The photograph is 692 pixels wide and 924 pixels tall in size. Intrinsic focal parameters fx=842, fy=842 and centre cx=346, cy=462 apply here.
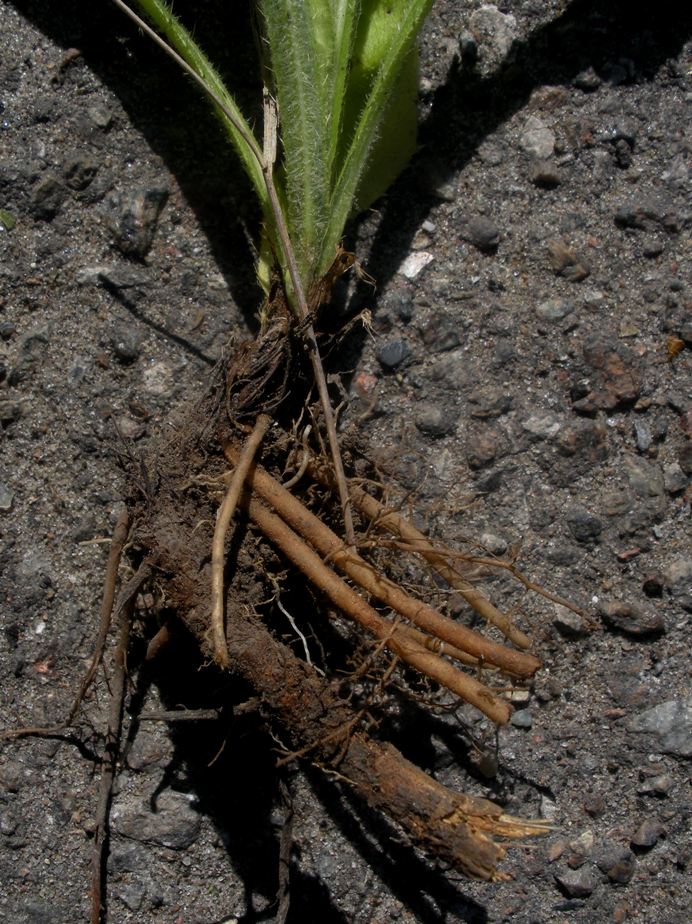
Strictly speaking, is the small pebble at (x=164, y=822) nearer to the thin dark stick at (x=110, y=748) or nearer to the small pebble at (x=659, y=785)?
the thin dark stick at (x=110, y=748)

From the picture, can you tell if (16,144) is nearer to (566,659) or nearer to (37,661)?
(37,661)

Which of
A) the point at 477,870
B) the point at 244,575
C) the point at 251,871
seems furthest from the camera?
the point at 251,871

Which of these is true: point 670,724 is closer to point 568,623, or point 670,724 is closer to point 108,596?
point 568,623

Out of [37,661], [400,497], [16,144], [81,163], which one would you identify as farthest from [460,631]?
[16,144]

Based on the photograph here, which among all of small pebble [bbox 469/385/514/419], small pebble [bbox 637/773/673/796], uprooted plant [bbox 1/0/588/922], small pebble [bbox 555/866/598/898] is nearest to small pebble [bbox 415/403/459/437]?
small pebble [bbox 469/385/514/419]

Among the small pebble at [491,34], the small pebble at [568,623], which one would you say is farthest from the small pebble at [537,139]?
the small pebble at [568,623]

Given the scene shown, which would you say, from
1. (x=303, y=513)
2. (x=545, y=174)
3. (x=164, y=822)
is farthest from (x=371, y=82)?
(x=164, y=822)

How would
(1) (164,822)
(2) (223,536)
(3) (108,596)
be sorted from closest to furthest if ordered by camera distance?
1. (2) (223,536)
2. (3) (108,596)
3. (1) (164,822)
